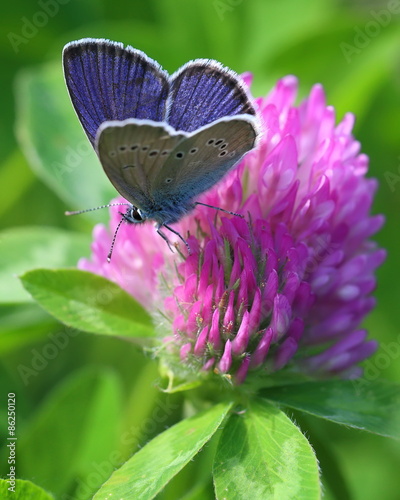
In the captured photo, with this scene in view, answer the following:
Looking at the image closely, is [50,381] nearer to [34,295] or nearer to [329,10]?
[34,295]

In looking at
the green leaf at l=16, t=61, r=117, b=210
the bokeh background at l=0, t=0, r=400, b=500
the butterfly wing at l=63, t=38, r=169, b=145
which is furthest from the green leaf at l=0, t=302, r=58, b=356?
the butterfly wing at l=63, t=38, r=169, b=145

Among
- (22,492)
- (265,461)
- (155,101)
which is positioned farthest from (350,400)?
(155,101)

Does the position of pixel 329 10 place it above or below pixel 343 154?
above

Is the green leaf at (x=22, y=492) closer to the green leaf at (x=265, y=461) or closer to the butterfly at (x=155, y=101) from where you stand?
the green leaf at (x=265, y=461)

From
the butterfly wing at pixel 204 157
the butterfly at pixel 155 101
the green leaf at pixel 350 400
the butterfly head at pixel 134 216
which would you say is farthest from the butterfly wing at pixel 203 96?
the green leaf at pixel 350 400

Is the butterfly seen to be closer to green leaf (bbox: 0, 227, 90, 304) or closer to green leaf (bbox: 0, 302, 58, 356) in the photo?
green leaf (bbox: 0, 227, 90, 304)

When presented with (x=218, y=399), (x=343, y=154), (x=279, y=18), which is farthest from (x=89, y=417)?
(x=279, y=18)

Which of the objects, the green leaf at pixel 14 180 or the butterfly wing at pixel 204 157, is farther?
the green leaf at pixel 14 180

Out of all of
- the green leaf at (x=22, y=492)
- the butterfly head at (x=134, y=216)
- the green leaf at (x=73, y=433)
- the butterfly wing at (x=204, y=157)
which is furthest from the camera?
the green leaf at (x=73, y=433)
